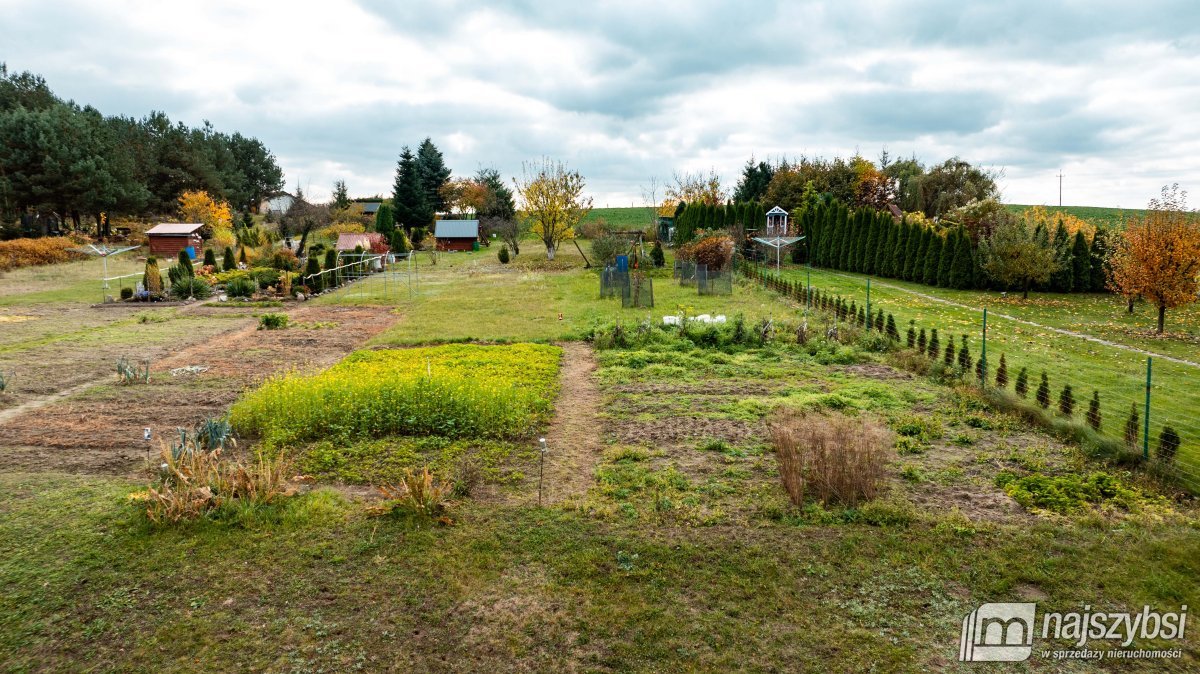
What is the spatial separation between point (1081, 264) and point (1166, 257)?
8.08 m

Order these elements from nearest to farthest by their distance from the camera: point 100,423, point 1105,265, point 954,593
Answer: point 954,593 → point 100,423 → point 1105,265

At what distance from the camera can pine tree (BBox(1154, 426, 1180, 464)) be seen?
7.60 m

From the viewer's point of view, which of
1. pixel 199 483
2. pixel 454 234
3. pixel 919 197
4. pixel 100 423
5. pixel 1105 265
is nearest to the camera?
pixel 199 483

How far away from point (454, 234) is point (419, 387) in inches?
1672

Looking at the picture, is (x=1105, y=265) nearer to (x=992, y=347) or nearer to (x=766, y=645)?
(x=992, y=347)

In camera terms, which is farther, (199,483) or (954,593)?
(199,483)

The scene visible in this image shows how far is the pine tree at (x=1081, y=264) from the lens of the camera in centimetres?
2297

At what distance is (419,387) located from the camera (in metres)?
9.91

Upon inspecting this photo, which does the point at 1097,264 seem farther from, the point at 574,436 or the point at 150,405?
the point at 150,405

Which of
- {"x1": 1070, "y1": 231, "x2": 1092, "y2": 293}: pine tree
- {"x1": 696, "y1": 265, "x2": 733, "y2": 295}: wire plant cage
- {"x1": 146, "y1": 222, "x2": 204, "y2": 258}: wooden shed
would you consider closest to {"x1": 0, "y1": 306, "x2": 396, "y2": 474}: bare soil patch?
{"x1": 696, "y1": 265, "x2": 733, "y2": 295}: wire plant cage

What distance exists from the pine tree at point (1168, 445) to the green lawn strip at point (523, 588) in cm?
194

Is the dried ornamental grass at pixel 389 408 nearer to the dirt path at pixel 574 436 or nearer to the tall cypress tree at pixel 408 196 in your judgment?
the dirt path at pixel 574 436

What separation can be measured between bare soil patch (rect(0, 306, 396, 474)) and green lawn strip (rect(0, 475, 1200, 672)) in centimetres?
197

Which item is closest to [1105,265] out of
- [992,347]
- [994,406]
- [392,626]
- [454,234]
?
[992,347]
